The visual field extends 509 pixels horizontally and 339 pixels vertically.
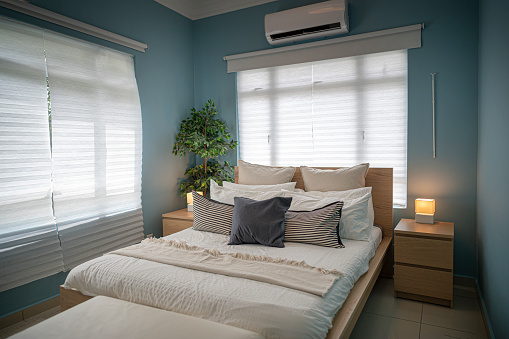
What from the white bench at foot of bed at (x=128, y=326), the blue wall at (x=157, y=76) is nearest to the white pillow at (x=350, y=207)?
the white bench at foot of bed at (x=128, y=326)

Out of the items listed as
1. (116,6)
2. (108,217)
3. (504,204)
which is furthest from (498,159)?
(116,6)

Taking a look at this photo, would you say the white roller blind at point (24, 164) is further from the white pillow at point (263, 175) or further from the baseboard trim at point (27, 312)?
the white pillow at point (263, 175)

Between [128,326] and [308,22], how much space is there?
301 cm

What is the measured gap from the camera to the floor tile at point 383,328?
219 cm

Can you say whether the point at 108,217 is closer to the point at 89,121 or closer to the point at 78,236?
the point at 78,236

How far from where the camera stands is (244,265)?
1964 mm

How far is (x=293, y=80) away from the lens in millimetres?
3676

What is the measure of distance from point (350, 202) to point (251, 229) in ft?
2.79

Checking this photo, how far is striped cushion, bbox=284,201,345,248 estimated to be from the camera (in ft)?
7.69

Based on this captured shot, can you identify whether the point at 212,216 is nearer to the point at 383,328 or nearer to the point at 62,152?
the point at 62,152

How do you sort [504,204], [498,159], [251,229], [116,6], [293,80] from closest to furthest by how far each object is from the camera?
[504,204] < [498,159] < [251,229] < [116,6] < [293,80]

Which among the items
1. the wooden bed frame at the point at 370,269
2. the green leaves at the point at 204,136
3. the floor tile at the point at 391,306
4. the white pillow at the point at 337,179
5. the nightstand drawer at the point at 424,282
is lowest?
the floor tile at the point at 391,306

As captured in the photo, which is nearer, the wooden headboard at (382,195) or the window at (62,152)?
the window at (62,152)

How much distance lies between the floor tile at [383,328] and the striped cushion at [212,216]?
1.20m
